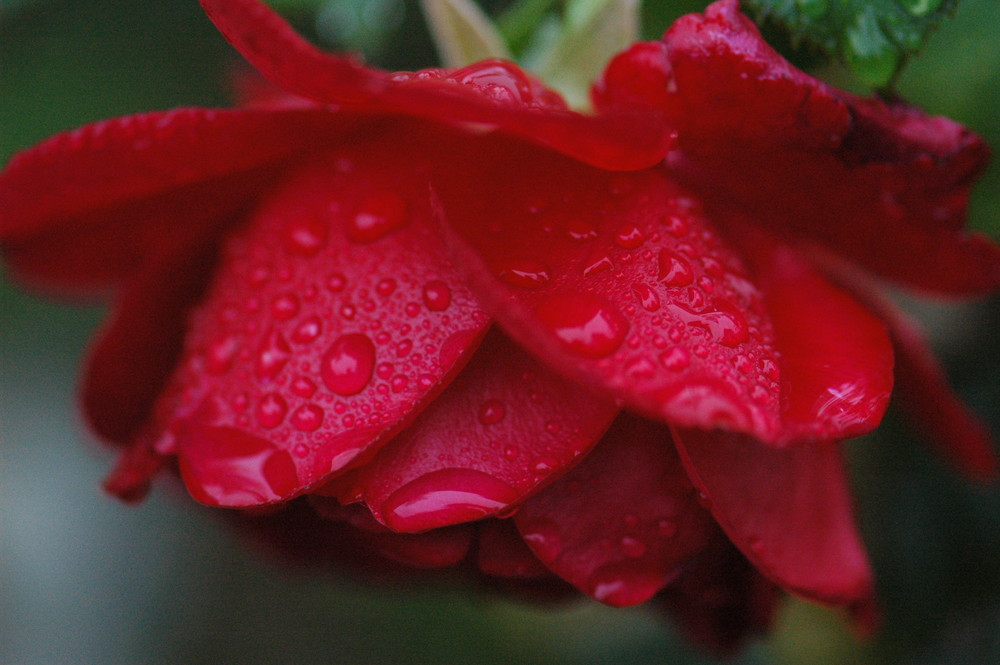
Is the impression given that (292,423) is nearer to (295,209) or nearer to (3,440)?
(295,209)

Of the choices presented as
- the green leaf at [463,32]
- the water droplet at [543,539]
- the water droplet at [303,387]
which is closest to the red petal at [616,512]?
the water droplet at [543,539]

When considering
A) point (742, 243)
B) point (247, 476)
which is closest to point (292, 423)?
point (247, 476)

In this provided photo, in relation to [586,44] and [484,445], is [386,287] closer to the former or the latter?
[484,445]

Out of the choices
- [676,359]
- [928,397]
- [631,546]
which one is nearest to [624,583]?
[631,546]

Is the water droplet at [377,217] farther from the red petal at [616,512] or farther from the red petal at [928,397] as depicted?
the red petal at [928,397]

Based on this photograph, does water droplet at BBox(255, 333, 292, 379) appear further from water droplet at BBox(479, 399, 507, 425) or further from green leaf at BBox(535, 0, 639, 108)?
green leaf at BBox(535, 0, 639, 108)
